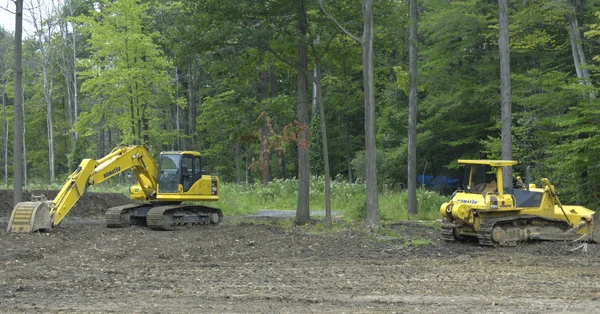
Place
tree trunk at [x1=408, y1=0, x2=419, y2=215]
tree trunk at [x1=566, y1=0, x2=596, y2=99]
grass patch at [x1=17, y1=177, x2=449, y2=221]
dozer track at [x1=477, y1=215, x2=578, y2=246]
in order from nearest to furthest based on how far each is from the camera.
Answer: dozer track at [x1=477, y1=215, x2=578, y2=246] → tree trunk at [x1=566, y1=0, x2=596, y2=99] → tree trunk at [x1=408, y1=0, x2=419, y2=215] → grass patch at [x1=17, y1=177, x2=449, y2=221]

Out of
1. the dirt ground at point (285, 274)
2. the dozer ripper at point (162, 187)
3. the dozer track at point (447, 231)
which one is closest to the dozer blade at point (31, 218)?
the dirt ground at point (285, 274)

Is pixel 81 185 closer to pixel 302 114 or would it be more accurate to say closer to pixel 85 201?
pixel 302 114

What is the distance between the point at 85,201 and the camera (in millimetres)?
28359

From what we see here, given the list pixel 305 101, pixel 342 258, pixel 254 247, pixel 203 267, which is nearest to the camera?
pixel 203 267

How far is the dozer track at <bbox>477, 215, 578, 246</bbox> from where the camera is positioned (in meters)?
16.2

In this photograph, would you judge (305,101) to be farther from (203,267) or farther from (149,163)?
(203,267)

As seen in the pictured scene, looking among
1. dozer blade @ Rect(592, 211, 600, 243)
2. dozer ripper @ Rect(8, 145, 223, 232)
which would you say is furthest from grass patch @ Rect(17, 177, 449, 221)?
dozer blade @ Rect(592, 211, 600, 243)

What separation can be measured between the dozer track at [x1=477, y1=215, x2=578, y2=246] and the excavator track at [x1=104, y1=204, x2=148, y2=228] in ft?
35.1

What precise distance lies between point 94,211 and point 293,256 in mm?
15692

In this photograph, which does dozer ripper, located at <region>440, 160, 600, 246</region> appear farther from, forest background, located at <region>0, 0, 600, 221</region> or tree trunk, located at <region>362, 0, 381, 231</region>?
forest background, located at <region>0, 0, 600, 221</region>

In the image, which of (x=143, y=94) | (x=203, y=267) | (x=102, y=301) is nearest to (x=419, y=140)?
(x=143, y=94)

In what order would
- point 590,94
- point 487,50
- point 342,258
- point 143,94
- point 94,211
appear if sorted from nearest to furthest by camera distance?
point 342,258, point 590,94, point 94,211, point 487,50, point 143,94

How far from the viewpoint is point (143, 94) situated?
117ft

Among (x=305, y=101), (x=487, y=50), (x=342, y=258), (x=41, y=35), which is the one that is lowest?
(x=342, y=258)
